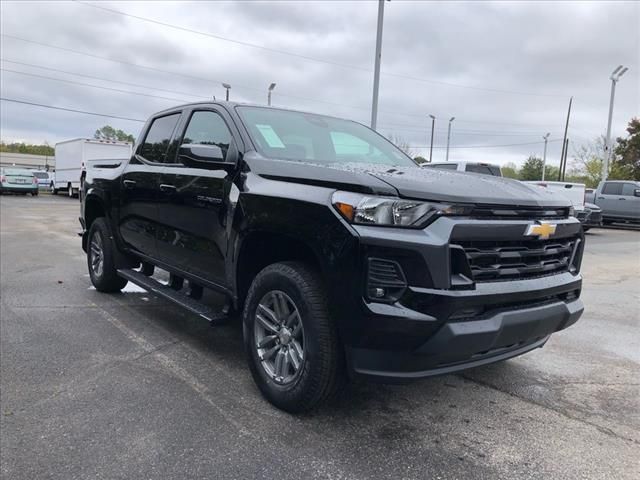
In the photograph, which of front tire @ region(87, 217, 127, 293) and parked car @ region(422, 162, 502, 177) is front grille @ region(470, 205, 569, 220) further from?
parked car @ region(422, 162, 502, 177)

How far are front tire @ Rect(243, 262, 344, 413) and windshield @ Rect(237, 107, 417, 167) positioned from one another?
93 centimetres

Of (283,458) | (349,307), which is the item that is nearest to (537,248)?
(349,307)

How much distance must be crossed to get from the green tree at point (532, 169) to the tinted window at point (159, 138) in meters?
67.2

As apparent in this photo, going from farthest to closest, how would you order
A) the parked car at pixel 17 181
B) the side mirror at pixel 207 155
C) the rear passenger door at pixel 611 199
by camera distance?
the parked car at pixel 17 181, the rear passenger door at pixel 611 199, the side mirror at pixel 207 155

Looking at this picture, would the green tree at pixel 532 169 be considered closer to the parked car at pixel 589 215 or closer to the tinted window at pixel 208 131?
the parked car at pixel 589 215

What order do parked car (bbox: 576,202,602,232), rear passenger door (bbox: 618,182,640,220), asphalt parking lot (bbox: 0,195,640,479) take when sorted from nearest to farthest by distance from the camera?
asphalt parking lot (bbox: 0,195,640,479) → parked car (bbox: 576,202,602,232) → rear passenger door (bbox: 618,182,640,220)

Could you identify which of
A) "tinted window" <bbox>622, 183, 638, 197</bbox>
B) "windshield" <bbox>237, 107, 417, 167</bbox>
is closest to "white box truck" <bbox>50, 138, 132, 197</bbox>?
"tinted window" <bbox>622, 183, 638, 197</bbox>

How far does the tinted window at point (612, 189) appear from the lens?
20.1 metres

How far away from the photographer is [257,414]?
318 cm

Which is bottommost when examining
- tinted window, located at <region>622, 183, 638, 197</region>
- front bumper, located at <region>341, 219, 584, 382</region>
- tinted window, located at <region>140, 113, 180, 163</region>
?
front bumper, located at <region>341, 219, 584, 382</region>

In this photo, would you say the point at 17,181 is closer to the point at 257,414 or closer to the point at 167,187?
the point at 167,187

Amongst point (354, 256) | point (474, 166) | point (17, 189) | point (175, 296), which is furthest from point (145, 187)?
point (17, 189)

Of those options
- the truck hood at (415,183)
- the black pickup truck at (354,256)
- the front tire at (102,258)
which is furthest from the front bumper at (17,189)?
the truck hood at (415,183)

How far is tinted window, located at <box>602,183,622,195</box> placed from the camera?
2014cm
